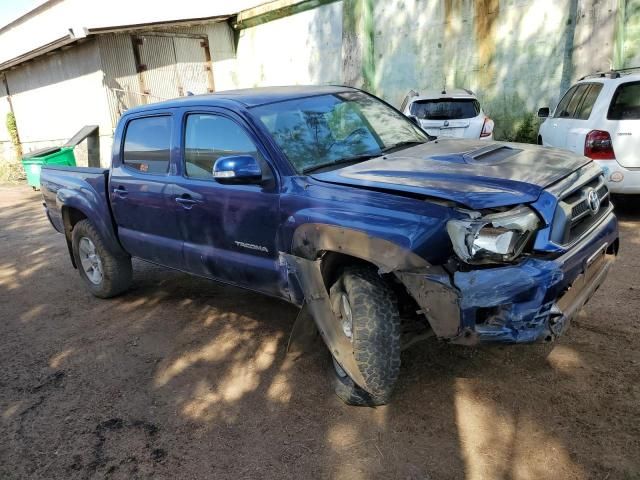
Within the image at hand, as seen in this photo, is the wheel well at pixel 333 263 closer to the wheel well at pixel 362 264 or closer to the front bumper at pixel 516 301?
the wheel well at pixel 362 264

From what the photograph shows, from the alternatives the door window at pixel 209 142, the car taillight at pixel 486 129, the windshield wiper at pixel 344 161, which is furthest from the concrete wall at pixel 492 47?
the door window at pixel 209 142

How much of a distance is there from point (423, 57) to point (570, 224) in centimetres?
1090

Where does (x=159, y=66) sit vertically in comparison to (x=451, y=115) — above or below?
above

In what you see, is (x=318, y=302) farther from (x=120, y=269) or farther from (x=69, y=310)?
(x=69, y=310)

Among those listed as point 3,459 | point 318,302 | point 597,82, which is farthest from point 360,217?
point 597,82

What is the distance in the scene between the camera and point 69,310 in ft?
17.8

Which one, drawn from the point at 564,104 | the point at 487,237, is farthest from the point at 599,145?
the point at 487,237

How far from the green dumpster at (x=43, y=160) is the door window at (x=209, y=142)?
9.90m

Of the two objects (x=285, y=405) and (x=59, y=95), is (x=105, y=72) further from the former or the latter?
(x=285, y=405)

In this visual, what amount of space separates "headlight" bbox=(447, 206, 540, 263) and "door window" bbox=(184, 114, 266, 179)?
1549 mm

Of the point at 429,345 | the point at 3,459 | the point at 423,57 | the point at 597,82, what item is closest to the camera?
the point at 3,459

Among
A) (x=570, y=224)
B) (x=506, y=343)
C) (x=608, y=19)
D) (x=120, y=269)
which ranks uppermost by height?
(x=608, y=19)

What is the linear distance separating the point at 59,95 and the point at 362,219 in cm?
1528

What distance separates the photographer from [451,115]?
30.3 feet
